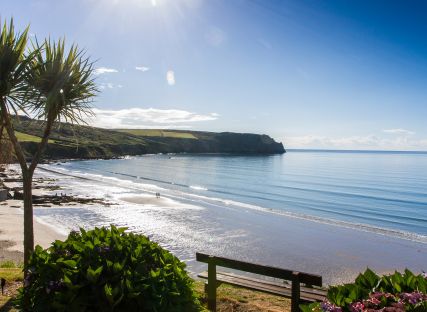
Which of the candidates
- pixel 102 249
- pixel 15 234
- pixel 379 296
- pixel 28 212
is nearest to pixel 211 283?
pixel 102 249

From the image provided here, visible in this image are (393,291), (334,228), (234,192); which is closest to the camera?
(393,291)

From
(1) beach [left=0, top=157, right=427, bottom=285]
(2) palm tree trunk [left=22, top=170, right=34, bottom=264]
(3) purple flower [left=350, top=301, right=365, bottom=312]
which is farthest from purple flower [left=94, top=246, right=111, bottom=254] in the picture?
(1) beach [left=0, top=157, right=427, bottom=285]

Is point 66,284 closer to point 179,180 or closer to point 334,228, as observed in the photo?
point 334,228

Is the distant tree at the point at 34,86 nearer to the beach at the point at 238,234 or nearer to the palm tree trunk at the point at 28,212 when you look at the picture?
the palm tree trunk at the point at 28,212

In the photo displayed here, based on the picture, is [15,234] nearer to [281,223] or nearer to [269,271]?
[281,223]

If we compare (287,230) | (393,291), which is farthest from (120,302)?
(287,230)

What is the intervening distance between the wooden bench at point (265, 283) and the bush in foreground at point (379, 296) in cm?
308

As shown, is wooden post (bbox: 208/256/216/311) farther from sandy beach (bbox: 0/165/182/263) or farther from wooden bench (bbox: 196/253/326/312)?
sandy beach (bbox: 0/165/182/263)

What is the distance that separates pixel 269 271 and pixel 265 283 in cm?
193

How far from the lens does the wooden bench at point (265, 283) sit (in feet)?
25.1

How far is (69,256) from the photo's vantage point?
6.06 m

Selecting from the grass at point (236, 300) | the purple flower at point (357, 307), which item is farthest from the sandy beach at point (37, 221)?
the purple flower at point (357, 307)

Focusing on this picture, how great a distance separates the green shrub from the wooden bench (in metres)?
2.09

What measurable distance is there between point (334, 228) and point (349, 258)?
10.7 meters
